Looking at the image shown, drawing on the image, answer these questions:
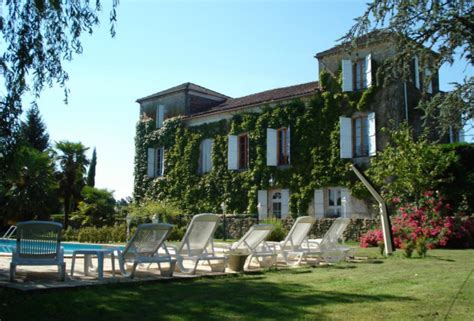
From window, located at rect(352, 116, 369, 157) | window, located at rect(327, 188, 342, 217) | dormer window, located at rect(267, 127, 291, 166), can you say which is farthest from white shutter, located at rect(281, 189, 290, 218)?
window, located at rect(352, 116, 369, 157)

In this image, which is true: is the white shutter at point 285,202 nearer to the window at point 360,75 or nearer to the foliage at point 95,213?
the window at point 360,75

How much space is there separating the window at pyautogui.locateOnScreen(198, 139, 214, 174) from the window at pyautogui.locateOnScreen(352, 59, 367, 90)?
8699 mm

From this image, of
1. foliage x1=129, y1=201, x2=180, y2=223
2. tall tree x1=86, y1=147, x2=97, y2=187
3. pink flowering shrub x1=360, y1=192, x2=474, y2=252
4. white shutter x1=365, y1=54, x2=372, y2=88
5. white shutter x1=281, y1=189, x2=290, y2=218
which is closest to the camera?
pink flowering shrub x1=360, y1=192, x2=474, y2=252

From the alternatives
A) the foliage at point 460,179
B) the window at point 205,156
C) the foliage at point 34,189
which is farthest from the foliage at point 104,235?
the foliage at point 460,179

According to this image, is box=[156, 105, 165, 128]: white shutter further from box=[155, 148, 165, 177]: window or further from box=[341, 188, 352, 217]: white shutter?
box=[341, 188, 352, 217]: white shutter

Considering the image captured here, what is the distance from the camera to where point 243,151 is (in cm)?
2553

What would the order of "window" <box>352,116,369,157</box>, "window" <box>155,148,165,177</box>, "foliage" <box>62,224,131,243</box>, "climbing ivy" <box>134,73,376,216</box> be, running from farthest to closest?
"window" <box>155,148,165,177</box> → "climbing ivy" <box>134,73,376,216</box> → "window" <box>352,116,369,157</box> → "foliage" <box>62,224,131,243</box>

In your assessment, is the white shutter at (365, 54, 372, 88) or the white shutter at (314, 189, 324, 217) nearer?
the white shutter at (365, 54, 372, 88)

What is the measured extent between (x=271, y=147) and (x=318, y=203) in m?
3.73

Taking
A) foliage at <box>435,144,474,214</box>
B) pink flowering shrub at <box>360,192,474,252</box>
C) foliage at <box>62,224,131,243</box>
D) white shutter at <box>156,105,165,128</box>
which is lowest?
foliage at <box>62,224,131,243</box>

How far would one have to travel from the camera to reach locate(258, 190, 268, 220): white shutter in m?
23.1

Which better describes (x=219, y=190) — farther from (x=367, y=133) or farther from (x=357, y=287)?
(x=357, y=287)

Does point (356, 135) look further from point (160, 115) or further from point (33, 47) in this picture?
point (33, 47)

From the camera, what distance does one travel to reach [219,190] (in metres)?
25.7
